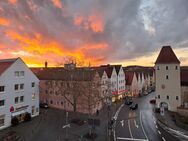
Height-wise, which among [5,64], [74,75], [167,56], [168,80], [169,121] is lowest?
[169,121]

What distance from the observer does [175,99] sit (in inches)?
1823

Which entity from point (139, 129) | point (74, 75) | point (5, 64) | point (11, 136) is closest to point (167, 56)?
point (139, 129)

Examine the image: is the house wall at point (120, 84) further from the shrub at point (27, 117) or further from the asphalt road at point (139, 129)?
the shrub at point (27, 117)

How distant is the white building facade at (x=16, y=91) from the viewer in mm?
32250

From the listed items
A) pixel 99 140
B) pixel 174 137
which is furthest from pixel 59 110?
pixel 174 137

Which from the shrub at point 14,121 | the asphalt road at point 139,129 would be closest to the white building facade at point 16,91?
the shrub at point 14,121

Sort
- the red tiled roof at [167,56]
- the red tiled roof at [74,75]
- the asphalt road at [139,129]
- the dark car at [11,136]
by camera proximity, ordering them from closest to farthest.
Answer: the dark car at [11,136] < the asphalt road at [139,129] < the red tiled roof at [74,75] < the red tiled roof at [167,56]

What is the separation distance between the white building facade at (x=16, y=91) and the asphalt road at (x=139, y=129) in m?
21.2

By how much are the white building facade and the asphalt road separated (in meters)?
21.2

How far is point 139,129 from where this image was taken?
32.5 meters

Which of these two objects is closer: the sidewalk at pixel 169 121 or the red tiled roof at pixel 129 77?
the sidewalk at pixel 169 121

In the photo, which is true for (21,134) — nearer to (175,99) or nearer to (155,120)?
(155,120)

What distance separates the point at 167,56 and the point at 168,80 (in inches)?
287

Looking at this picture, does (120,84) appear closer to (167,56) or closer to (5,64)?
(167,56)
